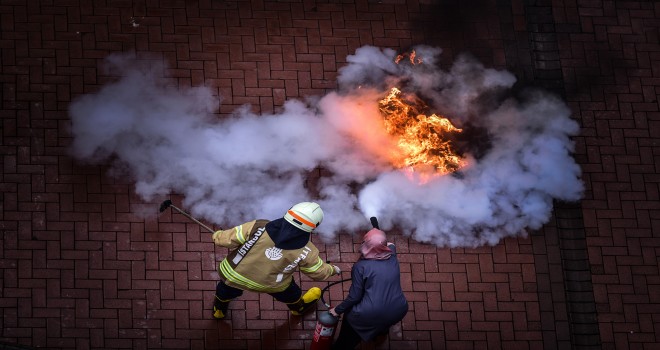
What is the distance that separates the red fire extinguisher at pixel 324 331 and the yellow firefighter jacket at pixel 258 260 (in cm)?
68

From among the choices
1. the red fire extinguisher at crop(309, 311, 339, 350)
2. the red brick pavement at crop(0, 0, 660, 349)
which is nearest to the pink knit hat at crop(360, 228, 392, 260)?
the red fire extinguisher at crop(309, 311, 339, 350)

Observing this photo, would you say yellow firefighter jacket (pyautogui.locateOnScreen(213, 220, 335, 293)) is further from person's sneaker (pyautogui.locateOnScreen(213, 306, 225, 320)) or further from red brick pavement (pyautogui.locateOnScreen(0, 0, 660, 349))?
red brick pavement (pyautogui.locateOnScreen(0, 0, 660, 349))

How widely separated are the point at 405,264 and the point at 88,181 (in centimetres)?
410

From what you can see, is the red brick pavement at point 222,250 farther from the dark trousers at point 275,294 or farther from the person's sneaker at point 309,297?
the dark trousers at point 275,294

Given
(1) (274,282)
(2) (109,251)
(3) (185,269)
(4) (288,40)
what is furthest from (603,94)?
(2) (109,251)

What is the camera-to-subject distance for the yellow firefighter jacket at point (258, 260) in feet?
24.0

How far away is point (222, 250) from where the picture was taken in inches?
351

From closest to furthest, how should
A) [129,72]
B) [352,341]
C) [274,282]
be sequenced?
[274,282]
[352,341]
[129,72]

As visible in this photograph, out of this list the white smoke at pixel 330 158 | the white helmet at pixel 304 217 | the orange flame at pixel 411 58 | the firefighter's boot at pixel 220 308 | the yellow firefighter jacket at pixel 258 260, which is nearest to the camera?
the white helmet at pixel 304 217

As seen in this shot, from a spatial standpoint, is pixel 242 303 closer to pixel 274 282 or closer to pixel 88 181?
pixel 274 282

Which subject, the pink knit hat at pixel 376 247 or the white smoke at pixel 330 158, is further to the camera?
the white smoke at pixel 330 158

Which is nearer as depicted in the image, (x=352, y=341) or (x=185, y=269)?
(x=352, y=341)

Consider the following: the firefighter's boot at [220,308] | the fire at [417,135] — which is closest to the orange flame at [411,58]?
the fire at [417,135]

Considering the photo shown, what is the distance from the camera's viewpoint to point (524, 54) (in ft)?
33.5
